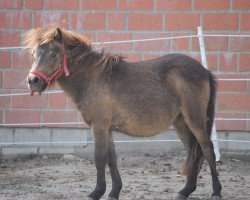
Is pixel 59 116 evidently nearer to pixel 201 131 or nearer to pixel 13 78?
pixel 13 78

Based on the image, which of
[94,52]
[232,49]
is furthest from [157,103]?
[232,49]

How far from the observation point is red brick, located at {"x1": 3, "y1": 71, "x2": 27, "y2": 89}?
8703 millimetres

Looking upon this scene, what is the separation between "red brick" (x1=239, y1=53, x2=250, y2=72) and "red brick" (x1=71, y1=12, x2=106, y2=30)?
6.23ft

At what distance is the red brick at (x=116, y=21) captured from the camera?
339 inches

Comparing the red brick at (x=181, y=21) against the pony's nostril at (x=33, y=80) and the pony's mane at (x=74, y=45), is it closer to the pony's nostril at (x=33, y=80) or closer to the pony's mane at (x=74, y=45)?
the pony's mane at (x=74, y=45)

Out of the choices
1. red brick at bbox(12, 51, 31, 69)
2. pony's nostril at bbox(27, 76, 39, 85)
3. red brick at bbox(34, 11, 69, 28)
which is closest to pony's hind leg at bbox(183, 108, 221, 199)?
pony's nostril at bbox(27, 76, 39, 85)

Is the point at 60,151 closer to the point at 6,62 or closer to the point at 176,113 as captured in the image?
the point at 6,62

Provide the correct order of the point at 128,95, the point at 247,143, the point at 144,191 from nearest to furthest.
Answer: the point at 128,95
the point at 144,191
the point at 247,143

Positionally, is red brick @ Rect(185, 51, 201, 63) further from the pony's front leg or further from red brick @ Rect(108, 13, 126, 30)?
the pony's front leg

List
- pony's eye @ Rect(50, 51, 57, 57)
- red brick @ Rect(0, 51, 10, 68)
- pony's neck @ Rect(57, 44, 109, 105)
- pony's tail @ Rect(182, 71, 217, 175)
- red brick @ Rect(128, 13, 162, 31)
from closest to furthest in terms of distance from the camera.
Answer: pony's eye @ Rect(50, 51, 57, 57)
pony's neck @ Rect(57, 44, 109, 105)
pony's tail @ Rect(182, 71, 217, 175)
red brick @ Rect(128, 13, 162, 31)
red brick @ Rect(0, 51, 10, 68)

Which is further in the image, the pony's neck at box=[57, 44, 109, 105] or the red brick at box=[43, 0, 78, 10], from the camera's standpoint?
the red brick at box=[43, 0, 78, 10]

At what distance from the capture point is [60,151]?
873 centimetres

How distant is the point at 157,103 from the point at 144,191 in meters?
1.07

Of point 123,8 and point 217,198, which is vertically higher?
point 123,8
